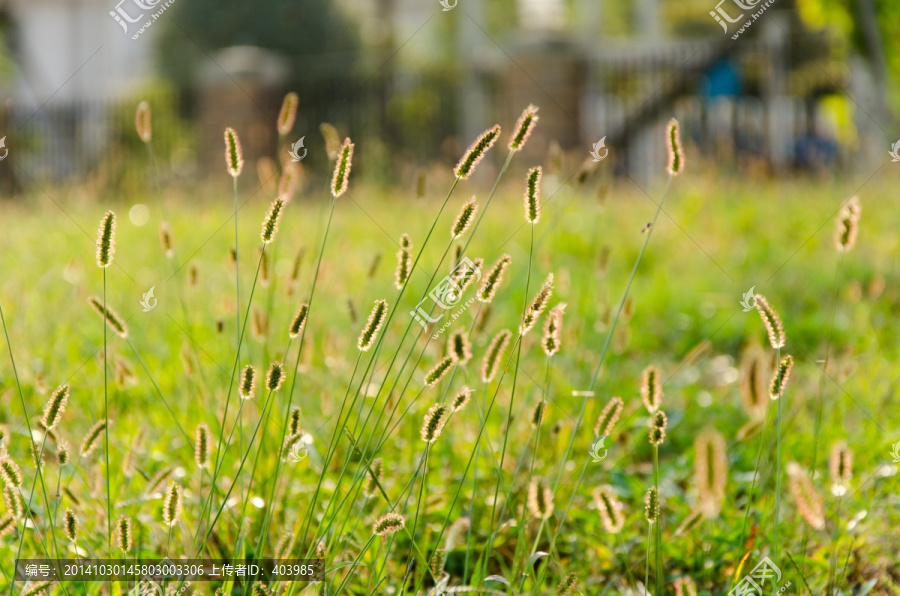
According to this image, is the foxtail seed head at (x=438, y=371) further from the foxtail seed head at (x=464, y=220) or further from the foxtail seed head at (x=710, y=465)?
the foxtail seed head at (x=710, y=465)

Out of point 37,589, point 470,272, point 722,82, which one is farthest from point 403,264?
point 722,82

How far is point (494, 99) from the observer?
38.7ft

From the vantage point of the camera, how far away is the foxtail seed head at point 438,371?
108 cm

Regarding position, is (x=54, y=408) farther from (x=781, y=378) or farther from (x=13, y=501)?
(x=781, y=378)

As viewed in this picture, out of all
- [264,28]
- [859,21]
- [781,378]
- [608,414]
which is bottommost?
[608,414]

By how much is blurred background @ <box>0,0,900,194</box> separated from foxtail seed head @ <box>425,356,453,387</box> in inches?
201

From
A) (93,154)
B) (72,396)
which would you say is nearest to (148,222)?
(72,396)

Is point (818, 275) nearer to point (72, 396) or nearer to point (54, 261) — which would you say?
point (72, 396)

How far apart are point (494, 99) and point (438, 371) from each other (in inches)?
437

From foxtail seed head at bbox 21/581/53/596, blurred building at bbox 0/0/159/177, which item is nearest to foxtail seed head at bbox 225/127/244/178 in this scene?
foxtail seed head at bbox 21/581/53/596

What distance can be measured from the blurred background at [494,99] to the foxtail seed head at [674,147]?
4.87 m

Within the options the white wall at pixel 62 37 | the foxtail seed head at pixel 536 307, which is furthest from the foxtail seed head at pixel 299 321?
the white wall at pixel 62 37

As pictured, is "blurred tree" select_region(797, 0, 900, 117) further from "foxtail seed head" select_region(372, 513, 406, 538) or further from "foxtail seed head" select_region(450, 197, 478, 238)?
"foxtail seed head" select_region(372, 513, 406, 538)

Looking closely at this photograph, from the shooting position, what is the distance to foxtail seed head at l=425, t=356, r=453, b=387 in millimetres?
1077
